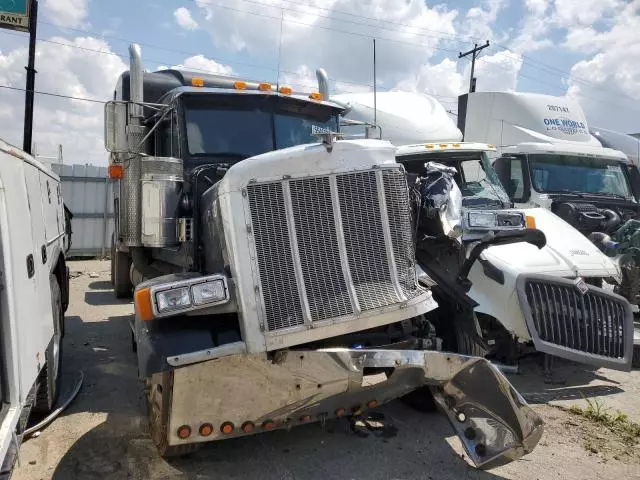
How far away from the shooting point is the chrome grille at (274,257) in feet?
10.7

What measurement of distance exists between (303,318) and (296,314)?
0.05m

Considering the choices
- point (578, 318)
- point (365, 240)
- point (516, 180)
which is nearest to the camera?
point (365, 240)

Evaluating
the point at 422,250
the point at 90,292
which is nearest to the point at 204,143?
the point at 422,250

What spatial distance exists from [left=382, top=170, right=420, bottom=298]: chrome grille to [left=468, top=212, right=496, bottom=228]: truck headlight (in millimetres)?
888

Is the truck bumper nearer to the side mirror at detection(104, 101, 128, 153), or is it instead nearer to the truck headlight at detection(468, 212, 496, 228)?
the truck headlight at detection(468, 212, 496, 228)

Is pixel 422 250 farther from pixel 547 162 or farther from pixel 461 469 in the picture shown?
pixel 547 162

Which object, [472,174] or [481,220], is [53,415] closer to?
[481,220]

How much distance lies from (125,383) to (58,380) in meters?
0.68

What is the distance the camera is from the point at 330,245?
11.2 feet

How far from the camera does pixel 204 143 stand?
4.70 metres

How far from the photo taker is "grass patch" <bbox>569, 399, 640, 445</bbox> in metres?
4.35

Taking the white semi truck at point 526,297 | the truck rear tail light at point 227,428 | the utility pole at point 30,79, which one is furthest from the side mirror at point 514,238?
the utility pole at point 30,79

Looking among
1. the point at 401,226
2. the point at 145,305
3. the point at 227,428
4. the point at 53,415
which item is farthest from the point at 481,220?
the point at 53,415

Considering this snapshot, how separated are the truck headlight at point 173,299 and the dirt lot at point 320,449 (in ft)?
4.11
